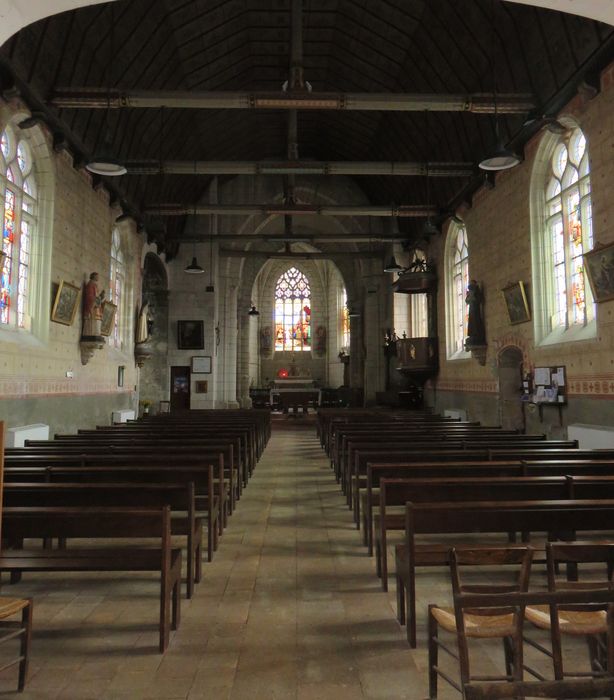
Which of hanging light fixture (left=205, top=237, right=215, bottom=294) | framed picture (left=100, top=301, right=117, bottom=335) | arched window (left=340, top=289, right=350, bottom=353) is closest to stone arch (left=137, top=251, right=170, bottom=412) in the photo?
hanging light fixture (left=205, top=237, right=215, bottom=294)

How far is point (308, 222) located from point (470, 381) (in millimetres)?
13976

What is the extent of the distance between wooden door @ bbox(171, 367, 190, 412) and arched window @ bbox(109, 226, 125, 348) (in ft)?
18.7

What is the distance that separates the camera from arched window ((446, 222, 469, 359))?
14.5m

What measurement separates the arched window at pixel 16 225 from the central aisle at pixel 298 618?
564 cm

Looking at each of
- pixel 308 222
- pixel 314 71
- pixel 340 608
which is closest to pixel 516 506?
pixel 340 608

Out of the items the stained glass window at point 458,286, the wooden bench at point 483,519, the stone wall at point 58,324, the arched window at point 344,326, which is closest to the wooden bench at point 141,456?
the stone wall at point 58,324

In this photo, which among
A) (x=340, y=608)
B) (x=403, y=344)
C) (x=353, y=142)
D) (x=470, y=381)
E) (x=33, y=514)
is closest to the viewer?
(x=33, y=514)

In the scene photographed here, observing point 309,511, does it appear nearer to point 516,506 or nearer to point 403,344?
point 516,506

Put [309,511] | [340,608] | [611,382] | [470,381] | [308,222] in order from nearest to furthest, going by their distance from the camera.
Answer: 1. [340,608]
2. [309,511]
3. [611,382]
4. [470,381]
5. [308,222]

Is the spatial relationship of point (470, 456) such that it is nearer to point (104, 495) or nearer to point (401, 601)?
point (401, 601)

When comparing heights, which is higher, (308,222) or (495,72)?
(308,222)

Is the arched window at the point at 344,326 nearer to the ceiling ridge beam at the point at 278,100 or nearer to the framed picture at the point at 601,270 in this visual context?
the ceiling ridge beam at the point at 278,100

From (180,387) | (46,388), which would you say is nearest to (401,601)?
(46,388)

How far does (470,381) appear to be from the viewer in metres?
13.4
